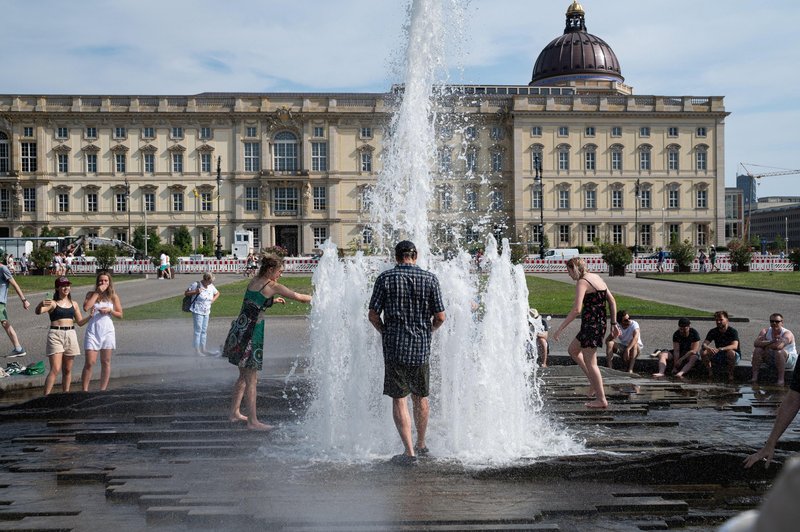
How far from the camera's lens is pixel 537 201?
76.2 meters

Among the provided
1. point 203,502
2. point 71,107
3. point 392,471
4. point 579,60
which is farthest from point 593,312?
point 579,60

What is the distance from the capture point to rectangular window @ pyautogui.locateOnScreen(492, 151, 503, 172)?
253 feet

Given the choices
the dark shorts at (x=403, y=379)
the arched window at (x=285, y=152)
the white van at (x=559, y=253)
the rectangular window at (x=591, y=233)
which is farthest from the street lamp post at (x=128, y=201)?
the dark shorts at (x=403, y=379)

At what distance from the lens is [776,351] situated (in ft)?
35.3

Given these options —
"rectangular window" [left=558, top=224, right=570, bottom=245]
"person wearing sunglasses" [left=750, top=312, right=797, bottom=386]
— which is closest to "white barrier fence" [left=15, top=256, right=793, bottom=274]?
"rectangular window" [left=558, top=224, right=570, bottom=245]

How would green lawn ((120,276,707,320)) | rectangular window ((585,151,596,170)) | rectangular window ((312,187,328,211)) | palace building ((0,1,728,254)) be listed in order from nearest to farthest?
green lawn ((120,276,707,320)) < palace building ((0,1,728,254)) < rectangular window ((312,187,328,211)) < rectangular window ((585,151,596,170))

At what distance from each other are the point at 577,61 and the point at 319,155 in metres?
30.8

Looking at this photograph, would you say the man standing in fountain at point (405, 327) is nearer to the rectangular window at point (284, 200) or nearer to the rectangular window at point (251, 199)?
the rectangular window at point (284, 200)

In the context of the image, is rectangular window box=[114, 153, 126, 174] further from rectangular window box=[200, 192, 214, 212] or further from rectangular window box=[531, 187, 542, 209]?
rectangular window box=[531, 187, 542, 209]

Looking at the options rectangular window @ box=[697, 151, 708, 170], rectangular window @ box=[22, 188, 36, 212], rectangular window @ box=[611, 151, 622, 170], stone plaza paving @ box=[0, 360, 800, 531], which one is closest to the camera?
stone plaza paving @ box=[0, 360, 800, 531]

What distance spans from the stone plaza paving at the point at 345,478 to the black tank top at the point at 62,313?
127 cm

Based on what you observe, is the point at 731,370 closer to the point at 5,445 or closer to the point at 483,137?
the point at 5,445

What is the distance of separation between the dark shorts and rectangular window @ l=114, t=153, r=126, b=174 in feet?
245

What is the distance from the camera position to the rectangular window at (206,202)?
248ft
